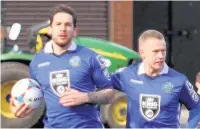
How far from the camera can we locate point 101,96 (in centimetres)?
560

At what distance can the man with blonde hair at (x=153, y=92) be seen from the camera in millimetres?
5559

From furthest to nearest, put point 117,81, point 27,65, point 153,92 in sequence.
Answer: point 27,65, point 117,81, point 153,92

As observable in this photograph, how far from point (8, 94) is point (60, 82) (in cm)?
602

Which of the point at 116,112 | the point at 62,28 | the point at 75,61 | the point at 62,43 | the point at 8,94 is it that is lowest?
the point at 116,112

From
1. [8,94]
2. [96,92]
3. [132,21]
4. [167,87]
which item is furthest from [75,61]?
[132,21]

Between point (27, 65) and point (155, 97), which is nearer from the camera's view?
point (155, 97)

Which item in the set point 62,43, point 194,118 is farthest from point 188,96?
point 62,43

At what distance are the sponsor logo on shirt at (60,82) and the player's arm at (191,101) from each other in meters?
0.99

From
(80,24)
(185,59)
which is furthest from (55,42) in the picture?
(185,59)

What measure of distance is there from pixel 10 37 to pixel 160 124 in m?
6.19

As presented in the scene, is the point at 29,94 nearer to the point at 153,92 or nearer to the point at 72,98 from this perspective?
the point at 72,98

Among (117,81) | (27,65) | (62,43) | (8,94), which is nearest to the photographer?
(62,43)

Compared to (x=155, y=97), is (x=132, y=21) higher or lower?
lower

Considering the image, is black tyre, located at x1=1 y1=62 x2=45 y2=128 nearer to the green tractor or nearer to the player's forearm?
the green tractor
